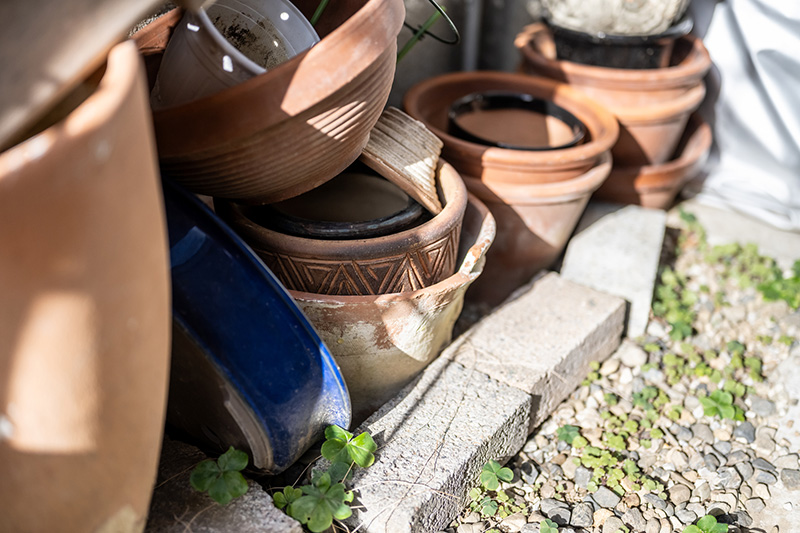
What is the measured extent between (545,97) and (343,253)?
4.64 feet

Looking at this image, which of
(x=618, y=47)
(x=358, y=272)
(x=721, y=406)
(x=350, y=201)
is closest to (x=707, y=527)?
(x=721, y=406)

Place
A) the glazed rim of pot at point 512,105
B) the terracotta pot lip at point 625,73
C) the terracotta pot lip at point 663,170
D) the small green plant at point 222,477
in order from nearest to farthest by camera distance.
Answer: the small green plant at point 222,477 → the glazed rim of pot at point 512,105 → the terracotta pot lip at point 625,73 → the terracotta pot lip at point 663,170

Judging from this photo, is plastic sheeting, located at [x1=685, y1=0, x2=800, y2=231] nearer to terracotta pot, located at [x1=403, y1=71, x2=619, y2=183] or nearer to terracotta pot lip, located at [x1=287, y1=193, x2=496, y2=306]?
terracotta pot, located at [x1=403, y1=71, x2=619, y2=183]

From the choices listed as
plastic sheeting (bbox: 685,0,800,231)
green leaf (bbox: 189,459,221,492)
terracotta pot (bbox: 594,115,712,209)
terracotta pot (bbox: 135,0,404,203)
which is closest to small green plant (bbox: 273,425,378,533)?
green leaf (bbox: 189,459,221,492)

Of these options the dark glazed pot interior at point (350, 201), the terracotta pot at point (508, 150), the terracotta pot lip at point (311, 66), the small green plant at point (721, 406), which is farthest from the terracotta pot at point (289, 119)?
the small green plant at point (721, 406)

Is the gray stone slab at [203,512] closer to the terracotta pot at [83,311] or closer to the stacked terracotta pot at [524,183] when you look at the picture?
the terracotta pot at [83,311]

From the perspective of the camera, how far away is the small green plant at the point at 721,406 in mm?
2002

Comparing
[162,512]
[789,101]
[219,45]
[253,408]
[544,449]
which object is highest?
[219,45]

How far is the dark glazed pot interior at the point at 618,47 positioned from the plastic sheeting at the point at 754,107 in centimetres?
30

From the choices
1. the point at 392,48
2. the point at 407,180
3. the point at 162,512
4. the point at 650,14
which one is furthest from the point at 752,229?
the point at 162,512

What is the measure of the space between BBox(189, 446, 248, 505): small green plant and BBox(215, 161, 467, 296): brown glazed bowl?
0.44 m

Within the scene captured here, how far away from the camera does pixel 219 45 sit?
138cm

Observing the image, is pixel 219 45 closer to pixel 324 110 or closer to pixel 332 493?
pixel 324 110

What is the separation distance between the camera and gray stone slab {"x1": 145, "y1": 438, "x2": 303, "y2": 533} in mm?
1350
